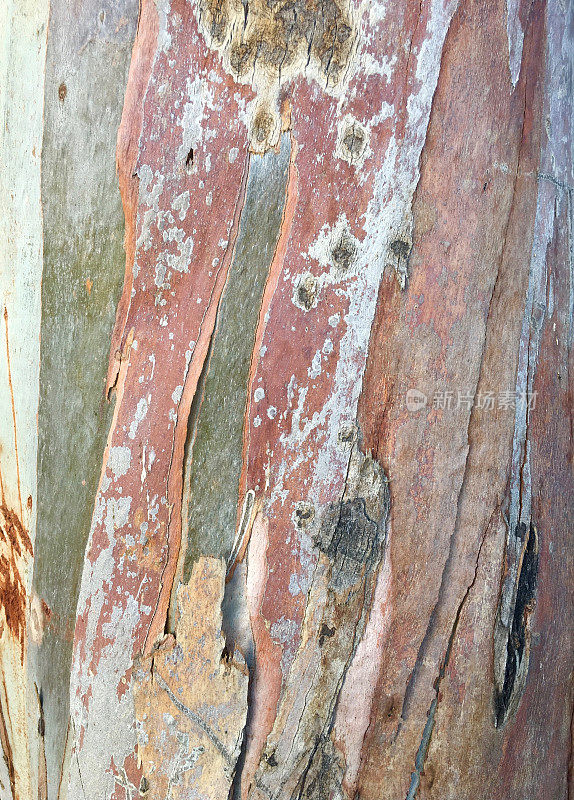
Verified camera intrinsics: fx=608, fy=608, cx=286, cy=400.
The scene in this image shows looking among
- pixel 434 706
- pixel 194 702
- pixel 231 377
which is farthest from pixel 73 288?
pixel 434 706

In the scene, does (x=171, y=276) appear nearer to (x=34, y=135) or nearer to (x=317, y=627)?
(x=34, y=135)

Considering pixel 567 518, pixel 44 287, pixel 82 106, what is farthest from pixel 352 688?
pixel 82 106

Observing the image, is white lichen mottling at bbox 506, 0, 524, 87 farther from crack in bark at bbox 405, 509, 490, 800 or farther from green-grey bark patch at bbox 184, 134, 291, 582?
crack in bark at bbox 405, 509, 490, 800

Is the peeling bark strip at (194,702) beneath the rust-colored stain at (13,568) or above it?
beneath

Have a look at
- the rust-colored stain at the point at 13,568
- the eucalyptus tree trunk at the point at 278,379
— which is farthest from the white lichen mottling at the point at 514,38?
the rust-colored stain at the point at 13,568

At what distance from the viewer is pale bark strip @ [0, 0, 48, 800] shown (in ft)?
2.19

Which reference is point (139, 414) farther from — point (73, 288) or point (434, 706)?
point (434, 706)

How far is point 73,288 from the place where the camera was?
26.8 inches

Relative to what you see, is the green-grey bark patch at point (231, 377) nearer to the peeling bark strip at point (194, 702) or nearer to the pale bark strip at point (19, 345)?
the peeling bark strip at point (194, 702)

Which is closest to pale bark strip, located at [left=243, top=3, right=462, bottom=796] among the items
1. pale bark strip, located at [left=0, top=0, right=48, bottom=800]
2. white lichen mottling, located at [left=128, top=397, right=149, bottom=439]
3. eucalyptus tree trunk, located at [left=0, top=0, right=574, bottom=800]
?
eucalyptus tree trunk, located at [left=0, top=0, right=574, bottom=800]

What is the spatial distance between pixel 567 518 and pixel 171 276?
58cm

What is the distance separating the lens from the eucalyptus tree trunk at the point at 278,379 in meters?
0.64

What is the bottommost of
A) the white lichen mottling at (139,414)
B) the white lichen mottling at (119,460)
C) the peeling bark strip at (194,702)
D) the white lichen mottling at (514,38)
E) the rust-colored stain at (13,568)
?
the peeling bark strip at (194,702)

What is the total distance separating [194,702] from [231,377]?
37cm
